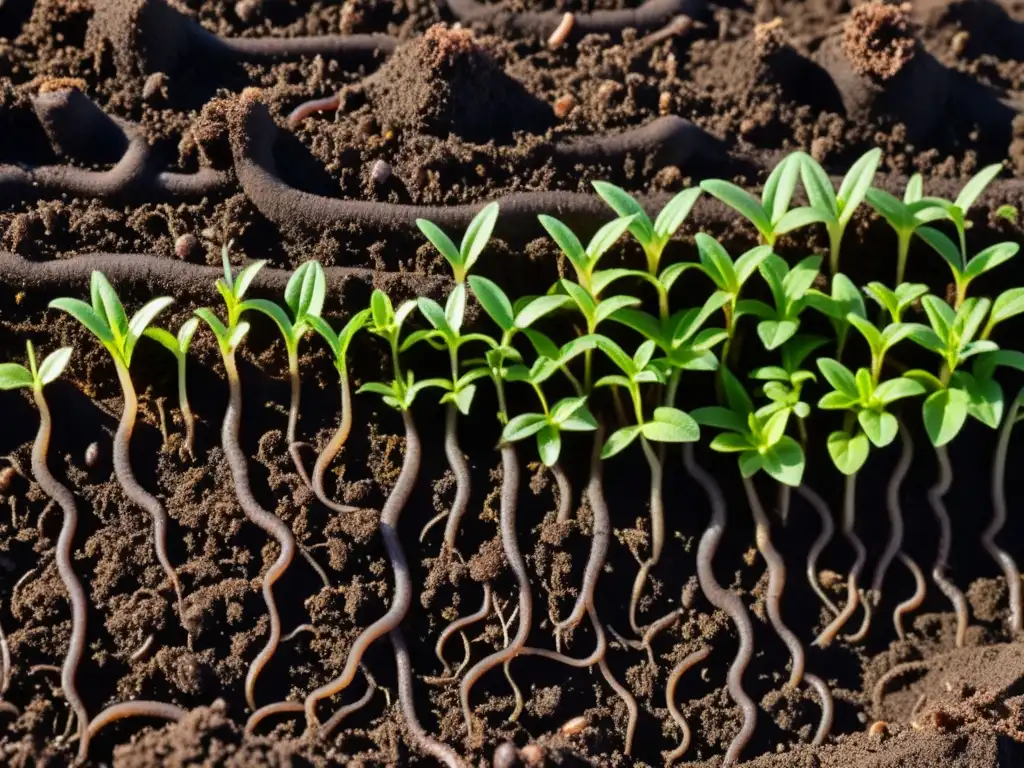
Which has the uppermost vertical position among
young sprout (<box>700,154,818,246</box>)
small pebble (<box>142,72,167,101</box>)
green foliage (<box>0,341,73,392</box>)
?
young sprout (<box>700,154,818,246</box>)

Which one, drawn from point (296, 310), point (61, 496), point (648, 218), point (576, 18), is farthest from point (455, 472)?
point (576, 18)

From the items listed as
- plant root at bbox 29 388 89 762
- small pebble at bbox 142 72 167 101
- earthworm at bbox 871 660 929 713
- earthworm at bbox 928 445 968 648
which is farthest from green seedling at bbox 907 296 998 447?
small pebble at bbox 142 72 167 101

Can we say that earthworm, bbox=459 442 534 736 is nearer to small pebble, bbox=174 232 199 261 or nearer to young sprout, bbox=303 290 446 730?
young sprout, bbox=303 290 446 730

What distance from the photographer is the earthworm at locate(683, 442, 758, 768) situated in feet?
6.26

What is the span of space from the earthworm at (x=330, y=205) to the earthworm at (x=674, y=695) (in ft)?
3.28

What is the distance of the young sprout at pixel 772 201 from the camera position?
211 centimetres

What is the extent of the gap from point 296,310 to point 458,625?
75cm

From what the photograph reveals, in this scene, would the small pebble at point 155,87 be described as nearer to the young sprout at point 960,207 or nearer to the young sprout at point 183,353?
the young sprout at point 183,353

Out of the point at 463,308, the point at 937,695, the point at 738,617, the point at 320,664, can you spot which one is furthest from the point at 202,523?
the point at 937,695

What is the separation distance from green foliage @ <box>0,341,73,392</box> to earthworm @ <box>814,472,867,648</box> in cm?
171

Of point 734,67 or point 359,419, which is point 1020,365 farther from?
point 359,419

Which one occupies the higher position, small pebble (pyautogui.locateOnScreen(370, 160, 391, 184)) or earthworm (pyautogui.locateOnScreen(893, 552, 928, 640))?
small pebble (pyautogui.locateOnScreen(370, 160, 391, 184))

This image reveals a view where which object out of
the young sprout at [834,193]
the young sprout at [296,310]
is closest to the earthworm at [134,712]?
the young sprout at [296,310]

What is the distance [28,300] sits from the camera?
→ 2146 millimetres
